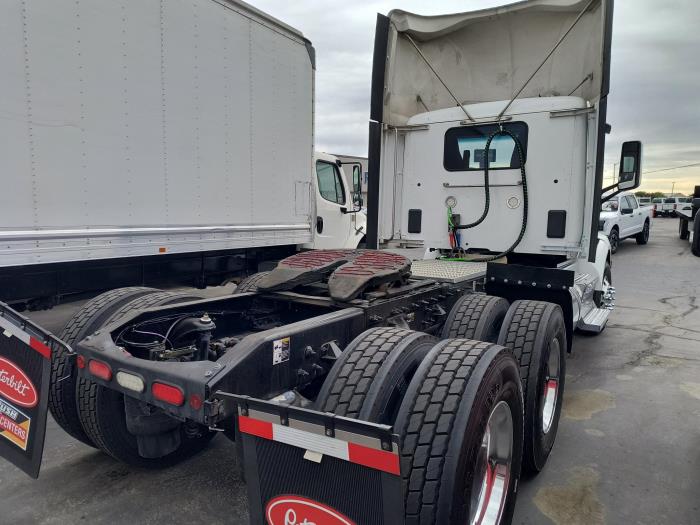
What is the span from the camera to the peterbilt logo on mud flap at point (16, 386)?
250 cm

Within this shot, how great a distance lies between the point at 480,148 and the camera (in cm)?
536

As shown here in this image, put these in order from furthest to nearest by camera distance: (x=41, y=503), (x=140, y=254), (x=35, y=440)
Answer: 1. (x=140, y=254)
2. (x=41, y=503)
3. (x=35, y=440)

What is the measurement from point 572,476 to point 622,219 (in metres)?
15.5

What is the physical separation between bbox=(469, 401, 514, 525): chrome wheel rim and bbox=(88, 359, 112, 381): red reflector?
1.72 meters

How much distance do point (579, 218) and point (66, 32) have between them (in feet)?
16.4

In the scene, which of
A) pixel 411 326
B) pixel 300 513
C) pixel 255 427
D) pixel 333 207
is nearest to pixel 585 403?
pixel 411 326

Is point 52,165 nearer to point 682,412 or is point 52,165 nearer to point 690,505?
point 690,505

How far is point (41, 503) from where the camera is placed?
9.69 ft

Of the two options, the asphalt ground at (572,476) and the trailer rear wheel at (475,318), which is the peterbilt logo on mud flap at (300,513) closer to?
the asphalt ground at (572,476)

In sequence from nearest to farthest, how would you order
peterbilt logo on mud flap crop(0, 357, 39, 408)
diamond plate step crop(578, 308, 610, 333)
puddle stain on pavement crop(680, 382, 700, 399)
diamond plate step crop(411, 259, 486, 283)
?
peterbilt logo on mud flap crop(0, 357, 39, 408) → diamond plate step crop(411, 259, 486, 283) → puddle stain on pavement crop(680, 382, 700, 399) → diamond plate step crop(578, 308, 610, 333)

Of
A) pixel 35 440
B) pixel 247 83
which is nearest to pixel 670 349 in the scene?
pixel 247 83

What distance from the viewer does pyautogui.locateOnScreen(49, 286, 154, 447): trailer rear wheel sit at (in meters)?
2.98

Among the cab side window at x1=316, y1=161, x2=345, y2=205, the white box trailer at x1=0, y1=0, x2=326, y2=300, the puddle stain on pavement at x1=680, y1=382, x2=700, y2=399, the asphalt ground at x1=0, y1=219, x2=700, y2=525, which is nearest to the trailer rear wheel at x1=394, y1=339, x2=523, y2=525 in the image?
the asphalt ground at x1=0, y1=219, x2=700, y2=525

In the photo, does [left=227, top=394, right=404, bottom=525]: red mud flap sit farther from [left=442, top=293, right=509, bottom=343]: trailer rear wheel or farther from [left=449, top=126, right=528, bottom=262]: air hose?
[left=449, top=126, right=528, bottom=262]: air hose
